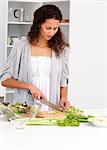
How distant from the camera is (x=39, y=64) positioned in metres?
2.63

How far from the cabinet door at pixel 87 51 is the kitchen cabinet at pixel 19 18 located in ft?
0.74

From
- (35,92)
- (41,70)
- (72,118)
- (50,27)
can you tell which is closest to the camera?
(72,118)

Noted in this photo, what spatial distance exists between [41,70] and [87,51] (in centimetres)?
180

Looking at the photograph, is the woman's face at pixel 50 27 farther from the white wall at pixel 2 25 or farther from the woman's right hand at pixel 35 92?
the white wall at pixel 2 25

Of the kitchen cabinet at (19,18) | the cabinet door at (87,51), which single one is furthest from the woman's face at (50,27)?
the kitchen cabinet at (19,18)

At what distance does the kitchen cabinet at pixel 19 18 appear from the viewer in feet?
15.1

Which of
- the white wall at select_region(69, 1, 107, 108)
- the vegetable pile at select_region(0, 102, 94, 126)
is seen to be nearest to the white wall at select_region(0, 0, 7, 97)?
the white wall at select_region(69, 1, 107, 108)

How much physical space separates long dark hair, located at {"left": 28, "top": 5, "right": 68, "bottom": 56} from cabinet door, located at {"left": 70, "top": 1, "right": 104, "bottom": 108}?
1.67m

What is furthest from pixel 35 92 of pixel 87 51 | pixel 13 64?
pixel 87 51

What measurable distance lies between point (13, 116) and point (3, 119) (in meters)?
0.13

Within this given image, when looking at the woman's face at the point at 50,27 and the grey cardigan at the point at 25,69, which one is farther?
the grey cardigan at the point at 25,69

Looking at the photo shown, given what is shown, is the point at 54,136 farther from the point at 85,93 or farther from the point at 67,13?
the point at 67,13

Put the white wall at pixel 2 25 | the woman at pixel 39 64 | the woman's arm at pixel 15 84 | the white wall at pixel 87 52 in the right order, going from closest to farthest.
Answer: the woman's arm at pixel 15 84
the woman at pixel 39 64
the white wall at pixel 87 52
the white wall at pixel 2 25

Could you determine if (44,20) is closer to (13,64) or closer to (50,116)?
(13,64)
